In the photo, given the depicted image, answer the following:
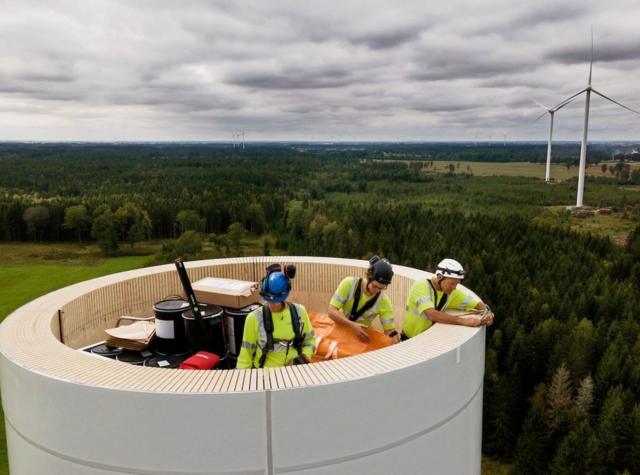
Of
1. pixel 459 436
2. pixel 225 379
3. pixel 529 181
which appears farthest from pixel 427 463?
pixel 529 181

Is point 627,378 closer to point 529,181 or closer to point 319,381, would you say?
point 319,381

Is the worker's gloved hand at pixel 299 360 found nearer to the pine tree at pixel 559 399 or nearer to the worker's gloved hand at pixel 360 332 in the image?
the worker's gloved hand at pixel 360 332

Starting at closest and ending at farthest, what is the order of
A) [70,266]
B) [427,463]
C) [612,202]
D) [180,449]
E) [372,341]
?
[180,449] → [427,463] → [372,341] → [70,266] → [612,202]

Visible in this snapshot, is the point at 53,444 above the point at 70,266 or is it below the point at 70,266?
above

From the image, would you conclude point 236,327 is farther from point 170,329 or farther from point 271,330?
point 271,330

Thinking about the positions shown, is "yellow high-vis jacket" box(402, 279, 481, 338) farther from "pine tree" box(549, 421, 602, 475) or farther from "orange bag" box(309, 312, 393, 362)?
"pine tree" box(549, 421, 602, 475)

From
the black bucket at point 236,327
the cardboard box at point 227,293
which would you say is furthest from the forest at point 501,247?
the black bucket at point 236,327

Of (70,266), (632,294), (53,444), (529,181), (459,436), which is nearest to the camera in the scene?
(53,444)

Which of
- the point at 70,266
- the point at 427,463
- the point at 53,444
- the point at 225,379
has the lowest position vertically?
the point at 70,266
